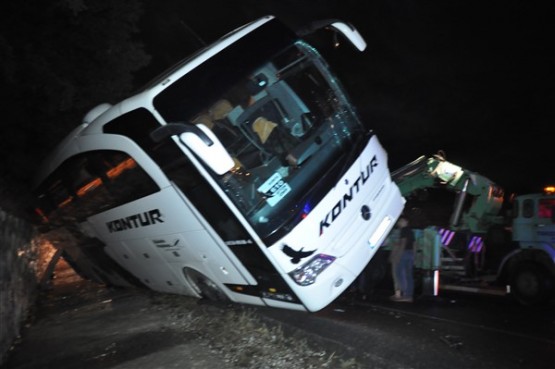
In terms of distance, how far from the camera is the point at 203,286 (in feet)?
22.7

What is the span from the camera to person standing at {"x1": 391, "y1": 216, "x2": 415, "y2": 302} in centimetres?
823

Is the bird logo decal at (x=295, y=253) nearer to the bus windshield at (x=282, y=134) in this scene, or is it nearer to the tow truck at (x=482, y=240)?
the bus windshield at (x=282, y=134)

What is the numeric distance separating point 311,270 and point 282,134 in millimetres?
1732

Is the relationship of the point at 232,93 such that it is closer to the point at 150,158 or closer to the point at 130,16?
the point at 150,158

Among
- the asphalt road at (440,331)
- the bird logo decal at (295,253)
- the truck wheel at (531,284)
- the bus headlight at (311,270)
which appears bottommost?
the truck wheel at (531,284)

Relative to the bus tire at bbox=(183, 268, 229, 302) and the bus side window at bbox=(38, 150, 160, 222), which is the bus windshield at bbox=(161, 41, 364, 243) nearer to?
the bus side window at bbox=(38, 150, 160, 222)

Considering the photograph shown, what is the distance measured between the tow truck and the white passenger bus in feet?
9.75

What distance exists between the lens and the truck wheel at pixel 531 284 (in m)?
7.58

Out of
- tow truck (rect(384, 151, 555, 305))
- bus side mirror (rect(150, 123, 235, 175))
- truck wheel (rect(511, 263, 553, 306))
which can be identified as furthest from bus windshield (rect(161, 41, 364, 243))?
truck wheel (rect(511, 263, 553, 306))

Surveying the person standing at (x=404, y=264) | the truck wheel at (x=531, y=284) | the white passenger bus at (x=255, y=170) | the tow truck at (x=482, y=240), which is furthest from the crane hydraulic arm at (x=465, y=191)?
the white passenger bus at (x=255, y=170)

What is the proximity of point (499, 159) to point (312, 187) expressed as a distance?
717 inches

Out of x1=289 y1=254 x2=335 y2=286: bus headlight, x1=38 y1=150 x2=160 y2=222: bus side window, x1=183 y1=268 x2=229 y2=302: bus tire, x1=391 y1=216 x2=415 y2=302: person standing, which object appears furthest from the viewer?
x1=391 y1=216 x2=415 y2=302: person standing

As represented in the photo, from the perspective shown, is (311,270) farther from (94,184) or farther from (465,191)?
(465,191)

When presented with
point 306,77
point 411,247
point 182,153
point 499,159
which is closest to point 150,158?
point 182,153
